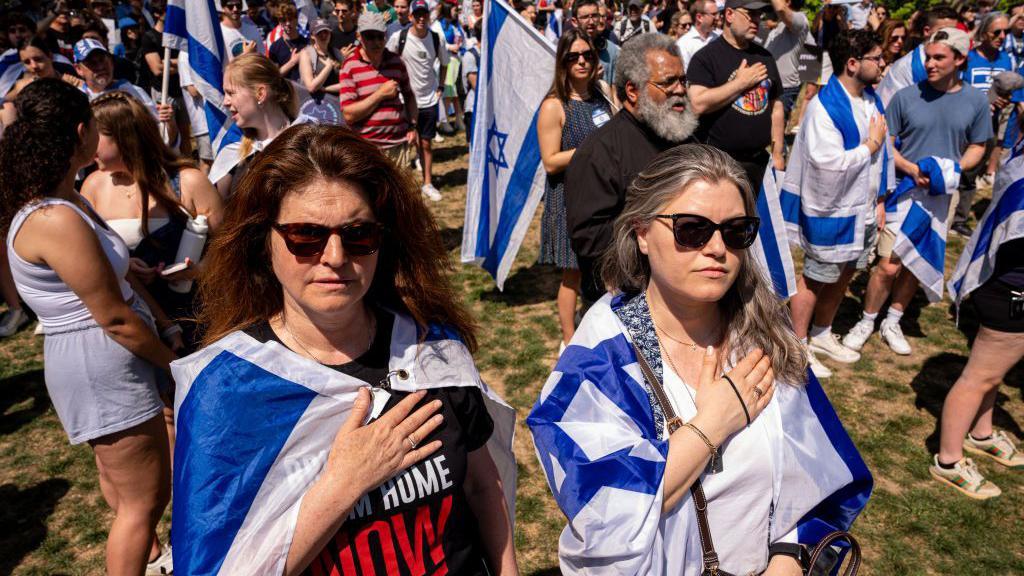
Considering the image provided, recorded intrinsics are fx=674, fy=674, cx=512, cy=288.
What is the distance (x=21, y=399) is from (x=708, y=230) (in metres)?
5.15

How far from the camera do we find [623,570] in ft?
5.42

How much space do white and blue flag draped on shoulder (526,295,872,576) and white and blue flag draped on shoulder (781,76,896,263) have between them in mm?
2774

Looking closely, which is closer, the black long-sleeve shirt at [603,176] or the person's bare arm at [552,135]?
the black long-sleeve shirt at [603,176]

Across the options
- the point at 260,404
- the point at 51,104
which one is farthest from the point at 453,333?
the point at 51,104

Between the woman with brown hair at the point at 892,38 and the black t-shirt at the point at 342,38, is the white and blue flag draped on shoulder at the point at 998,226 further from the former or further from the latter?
the black t-shirt at the point at 342,38

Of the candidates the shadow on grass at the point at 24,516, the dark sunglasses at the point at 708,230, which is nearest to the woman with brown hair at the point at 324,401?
the dark sunglasses at the point at 708,230

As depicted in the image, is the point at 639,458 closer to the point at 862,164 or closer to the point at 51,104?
the point at 51,104

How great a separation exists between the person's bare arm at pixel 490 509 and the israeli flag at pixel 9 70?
680cm

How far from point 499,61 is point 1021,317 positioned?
11.7 ft

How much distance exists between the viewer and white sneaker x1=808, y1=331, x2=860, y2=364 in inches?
200

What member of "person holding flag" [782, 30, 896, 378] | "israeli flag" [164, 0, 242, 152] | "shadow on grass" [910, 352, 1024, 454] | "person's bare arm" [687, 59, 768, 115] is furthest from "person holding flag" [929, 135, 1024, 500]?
"israeli flag" [164, 0, 242, 152]

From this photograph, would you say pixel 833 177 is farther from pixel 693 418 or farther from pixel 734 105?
pixel 693 418

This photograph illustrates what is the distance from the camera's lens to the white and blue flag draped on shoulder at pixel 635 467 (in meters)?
1.65

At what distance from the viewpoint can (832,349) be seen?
202 inches
